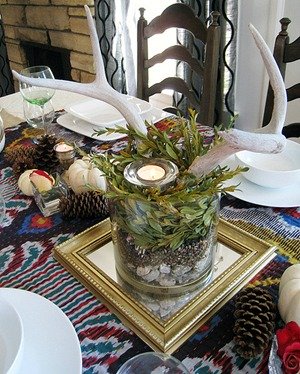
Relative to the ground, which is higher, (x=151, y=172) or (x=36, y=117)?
→ (x=151, y=172)

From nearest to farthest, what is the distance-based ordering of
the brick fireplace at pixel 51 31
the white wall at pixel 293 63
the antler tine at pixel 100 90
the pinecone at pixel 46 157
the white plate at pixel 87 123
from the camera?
the antler tine at pixel 100 90 → the pinecone at pixel 46 157 → the white plate at pixel 87 123 → the white wall at pixel 293 63 → the brick fireplace at pixel 51 31

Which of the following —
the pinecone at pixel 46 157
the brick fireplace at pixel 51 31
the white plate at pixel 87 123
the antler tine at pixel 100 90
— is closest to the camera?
the antler tine at pixel 100 90

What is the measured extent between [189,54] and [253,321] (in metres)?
0.94

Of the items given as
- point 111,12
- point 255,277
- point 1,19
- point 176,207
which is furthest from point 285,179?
point 1,19

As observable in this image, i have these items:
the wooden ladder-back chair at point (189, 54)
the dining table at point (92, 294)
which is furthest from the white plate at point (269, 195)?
the wooden ladder-back chair at point (189, 54)

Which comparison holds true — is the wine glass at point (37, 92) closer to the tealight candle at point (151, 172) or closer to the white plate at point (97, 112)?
the white plate at point (97, 112)

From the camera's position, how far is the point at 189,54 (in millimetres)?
1231

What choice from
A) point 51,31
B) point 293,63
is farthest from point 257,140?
point 51,31

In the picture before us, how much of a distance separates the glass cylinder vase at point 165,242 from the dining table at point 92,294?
6 cm

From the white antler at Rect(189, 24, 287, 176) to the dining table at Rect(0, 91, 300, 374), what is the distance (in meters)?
0.19

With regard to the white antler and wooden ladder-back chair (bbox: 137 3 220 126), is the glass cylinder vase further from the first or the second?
wooden ladder-back chair (bbox: 137 3 220 126)

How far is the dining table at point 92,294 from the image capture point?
0.48 m

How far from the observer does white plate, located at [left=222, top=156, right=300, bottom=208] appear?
2.34ft

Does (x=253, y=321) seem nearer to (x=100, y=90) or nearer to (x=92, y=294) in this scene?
(x=92, y=294)
